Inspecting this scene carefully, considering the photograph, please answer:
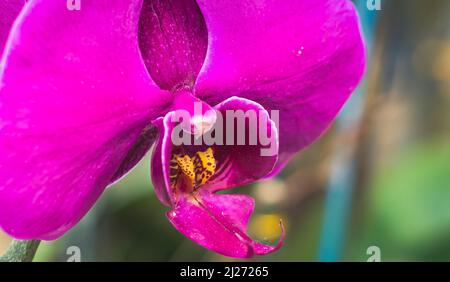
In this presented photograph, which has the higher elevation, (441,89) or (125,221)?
(441,89)

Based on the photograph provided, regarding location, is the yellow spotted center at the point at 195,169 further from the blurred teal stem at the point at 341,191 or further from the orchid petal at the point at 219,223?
the blurred teal stem at the point at 341,191

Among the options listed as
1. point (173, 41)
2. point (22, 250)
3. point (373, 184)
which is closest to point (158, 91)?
point (173, 41)

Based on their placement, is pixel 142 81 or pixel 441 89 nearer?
pixel 142 81

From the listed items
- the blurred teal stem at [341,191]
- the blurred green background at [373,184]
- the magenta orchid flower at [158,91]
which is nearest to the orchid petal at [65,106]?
the magenta orchid flower at [158,91]

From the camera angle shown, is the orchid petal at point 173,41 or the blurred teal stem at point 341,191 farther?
the blurred teal stem at point 341,191

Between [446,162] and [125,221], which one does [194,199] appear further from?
[446,162]

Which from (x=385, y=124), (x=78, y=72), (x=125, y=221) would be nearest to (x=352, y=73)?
(x=78, y=72)
